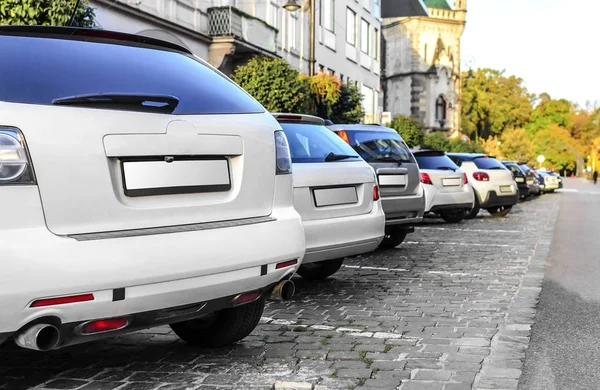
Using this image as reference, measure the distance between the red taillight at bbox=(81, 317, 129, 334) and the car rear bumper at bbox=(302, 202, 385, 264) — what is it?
301 cm

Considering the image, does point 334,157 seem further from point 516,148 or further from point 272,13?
point 516,148

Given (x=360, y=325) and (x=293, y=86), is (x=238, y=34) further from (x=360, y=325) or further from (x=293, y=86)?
(x=360, y=325)

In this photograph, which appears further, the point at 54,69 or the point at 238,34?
the point at 238,34

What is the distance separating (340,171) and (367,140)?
3599mm

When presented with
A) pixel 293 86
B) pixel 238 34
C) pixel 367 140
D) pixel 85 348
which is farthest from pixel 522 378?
pixel 238 34

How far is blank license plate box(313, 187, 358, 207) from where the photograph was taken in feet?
22.4

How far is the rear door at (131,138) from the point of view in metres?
3.47

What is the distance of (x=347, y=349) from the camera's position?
5.15 m

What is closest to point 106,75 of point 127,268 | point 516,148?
point 127,268

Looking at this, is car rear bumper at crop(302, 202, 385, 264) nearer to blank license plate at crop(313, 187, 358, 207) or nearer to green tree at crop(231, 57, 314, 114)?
blank license plate at crop(313, 187, 358, 207)

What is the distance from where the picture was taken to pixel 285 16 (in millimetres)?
34125

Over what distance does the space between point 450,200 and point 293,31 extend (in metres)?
20.7

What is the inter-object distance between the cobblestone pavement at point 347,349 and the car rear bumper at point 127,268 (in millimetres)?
647

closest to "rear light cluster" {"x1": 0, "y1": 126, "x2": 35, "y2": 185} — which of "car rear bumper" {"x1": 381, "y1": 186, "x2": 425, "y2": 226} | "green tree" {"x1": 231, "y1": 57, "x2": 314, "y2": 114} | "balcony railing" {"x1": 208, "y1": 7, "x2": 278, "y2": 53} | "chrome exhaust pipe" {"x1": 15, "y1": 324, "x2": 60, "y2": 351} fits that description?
"chrome exhaust pipe" {"x1": 15, "y1": 324, "x2": 60, "y2": 351}
